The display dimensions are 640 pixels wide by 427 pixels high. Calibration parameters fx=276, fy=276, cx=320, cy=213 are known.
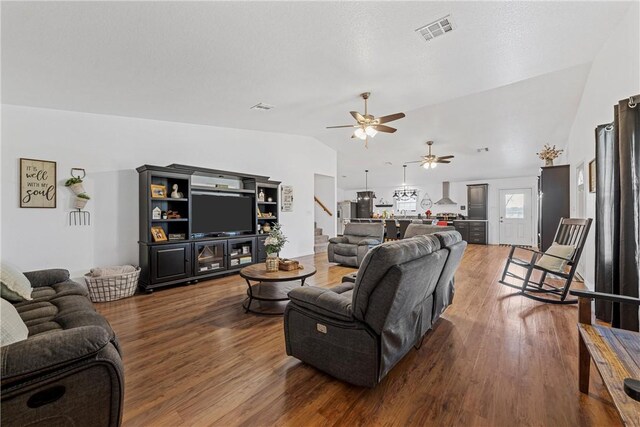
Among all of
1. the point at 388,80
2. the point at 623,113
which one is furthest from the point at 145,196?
the point at 623,113

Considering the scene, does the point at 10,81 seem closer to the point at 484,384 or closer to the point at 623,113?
the point at 484,384

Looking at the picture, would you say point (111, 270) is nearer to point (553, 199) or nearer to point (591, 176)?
point (591, 176)

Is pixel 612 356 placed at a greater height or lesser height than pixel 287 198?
lesser

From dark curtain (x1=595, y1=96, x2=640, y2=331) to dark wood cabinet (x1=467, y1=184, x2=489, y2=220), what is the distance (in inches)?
311

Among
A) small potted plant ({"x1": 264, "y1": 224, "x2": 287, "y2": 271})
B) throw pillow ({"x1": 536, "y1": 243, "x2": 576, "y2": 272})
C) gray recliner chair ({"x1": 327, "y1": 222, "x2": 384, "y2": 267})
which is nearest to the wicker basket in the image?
small potted plant ({"x1": 264, "y1": 224, "x2": 287, "y2": 271})

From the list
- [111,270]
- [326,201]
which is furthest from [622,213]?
[326,201]

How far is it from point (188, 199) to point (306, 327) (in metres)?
3.31

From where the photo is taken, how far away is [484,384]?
1870mm

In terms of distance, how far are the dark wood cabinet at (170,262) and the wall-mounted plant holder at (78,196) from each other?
3.33 feet

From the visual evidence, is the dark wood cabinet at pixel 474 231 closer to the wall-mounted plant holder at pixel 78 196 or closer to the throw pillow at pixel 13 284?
the wall-mounted plant holder at pixel 78 196

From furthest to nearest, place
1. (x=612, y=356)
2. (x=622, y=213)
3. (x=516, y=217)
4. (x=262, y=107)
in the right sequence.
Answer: (x=516, y=217), (x=262, y=107), (x=622, y=213), (x=612, y=356)

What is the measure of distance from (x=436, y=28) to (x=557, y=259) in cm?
320

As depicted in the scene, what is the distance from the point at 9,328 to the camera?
1179mm

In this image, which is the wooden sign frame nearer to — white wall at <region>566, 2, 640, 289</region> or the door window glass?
white wall at <region>566, 2, 640, 289</region>
